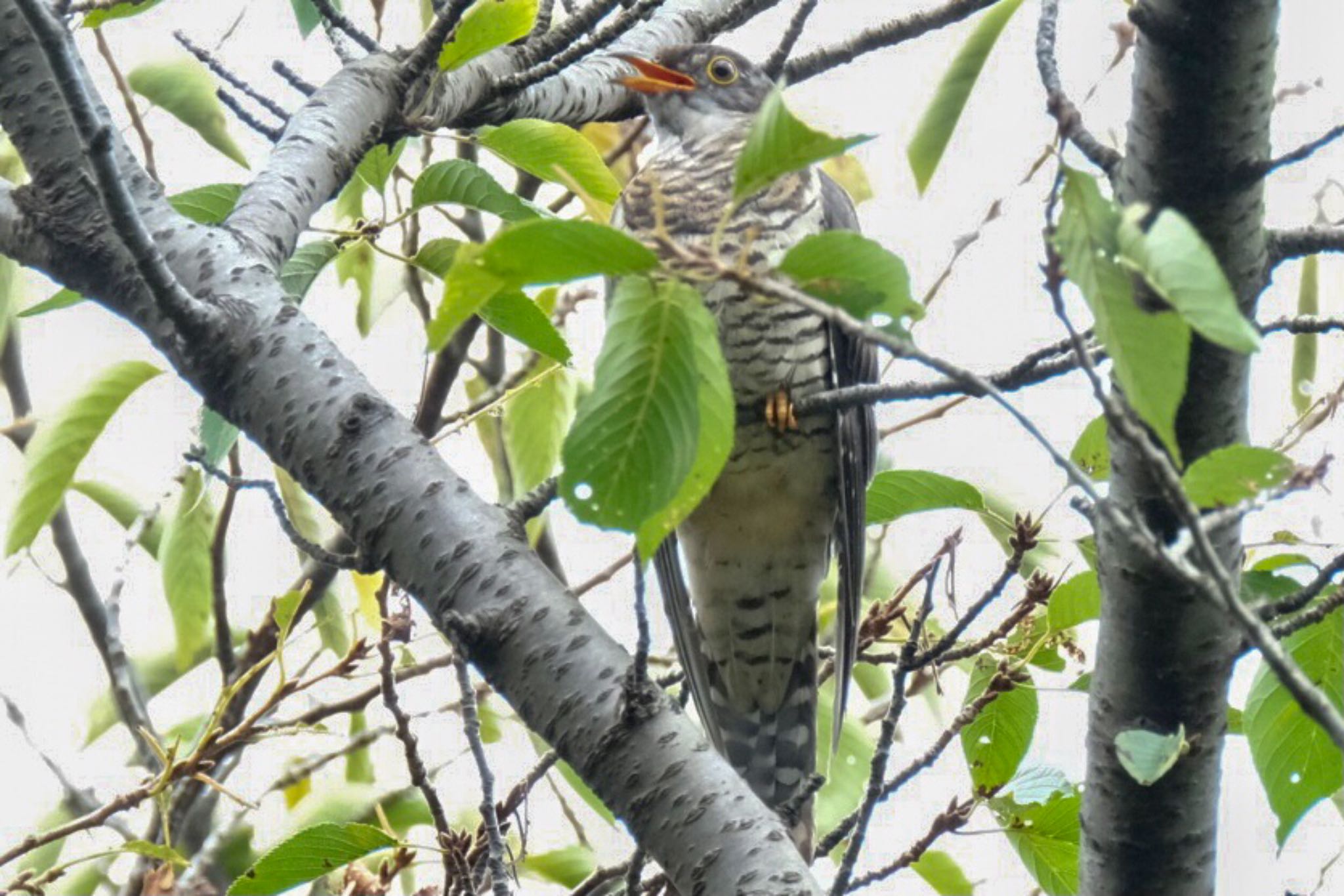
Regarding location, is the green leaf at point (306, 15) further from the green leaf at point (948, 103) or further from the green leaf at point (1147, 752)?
the green leaf at point (1147, 752)

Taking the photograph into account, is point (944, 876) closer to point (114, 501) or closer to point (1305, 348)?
point (1305, 348)

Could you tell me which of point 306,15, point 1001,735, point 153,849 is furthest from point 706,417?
point 306,15

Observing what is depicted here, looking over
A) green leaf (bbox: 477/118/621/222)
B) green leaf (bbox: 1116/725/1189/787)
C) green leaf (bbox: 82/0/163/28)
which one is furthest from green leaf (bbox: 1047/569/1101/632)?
green leaf (bbox: 82/0/163/28)

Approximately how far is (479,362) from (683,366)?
2.81 meters

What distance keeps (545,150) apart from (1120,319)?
1340 mm

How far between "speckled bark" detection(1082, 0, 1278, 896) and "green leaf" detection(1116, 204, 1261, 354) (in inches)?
13.6

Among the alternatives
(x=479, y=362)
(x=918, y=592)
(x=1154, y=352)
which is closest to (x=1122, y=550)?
(x=1154, y=352)

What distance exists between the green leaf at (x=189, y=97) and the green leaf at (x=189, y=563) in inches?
24.2

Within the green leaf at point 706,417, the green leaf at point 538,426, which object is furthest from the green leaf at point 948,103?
the green leaf at point 706,417

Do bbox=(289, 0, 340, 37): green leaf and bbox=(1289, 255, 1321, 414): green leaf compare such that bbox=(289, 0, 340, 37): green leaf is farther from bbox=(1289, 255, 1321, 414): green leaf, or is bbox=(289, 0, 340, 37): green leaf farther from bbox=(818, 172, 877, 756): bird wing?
bbox=(1289, 255, 1321, 414): green leaf

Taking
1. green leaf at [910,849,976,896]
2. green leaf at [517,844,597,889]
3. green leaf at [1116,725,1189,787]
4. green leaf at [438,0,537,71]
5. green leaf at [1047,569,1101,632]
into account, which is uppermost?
green leaf at [438,0,537,71]

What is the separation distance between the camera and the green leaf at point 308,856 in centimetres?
190

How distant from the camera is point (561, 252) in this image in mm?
1096

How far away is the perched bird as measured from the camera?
3109mm
